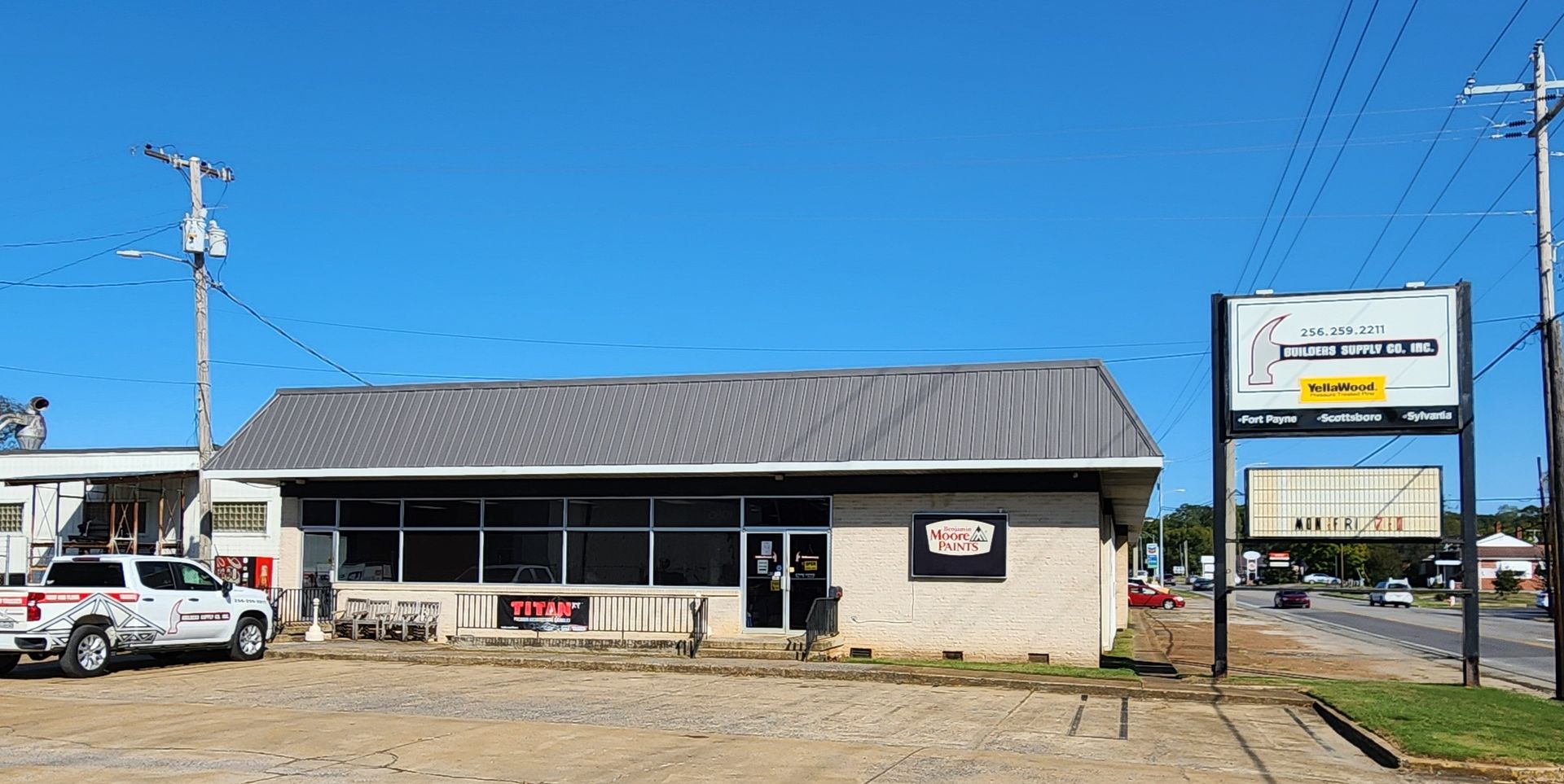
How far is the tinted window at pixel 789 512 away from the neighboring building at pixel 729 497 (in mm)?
34

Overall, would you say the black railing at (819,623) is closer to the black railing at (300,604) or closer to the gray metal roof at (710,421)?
the gray metal roof at (710,421)

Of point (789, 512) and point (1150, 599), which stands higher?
point (789, 512)

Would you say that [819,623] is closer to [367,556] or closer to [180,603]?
[367,556]

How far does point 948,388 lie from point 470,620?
10.3 metres

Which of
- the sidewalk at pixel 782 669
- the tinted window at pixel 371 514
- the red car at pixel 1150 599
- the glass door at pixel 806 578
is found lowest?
the red car at pixel 1150 599

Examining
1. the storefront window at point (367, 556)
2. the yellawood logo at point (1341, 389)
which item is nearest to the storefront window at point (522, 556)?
the storefront window at point (367, 556)

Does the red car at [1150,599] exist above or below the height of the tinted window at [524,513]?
below

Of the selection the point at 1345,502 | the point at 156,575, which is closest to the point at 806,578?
the point at 1345,502

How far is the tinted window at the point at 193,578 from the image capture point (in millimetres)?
21312

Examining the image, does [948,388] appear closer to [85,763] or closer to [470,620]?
[470,620]

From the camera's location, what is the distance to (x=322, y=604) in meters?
26.6

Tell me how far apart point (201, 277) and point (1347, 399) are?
22.4 metres

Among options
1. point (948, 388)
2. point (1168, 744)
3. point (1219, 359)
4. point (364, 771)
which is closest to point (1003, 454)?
point (948, 388)

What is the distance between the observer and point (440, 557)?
26.1 m
